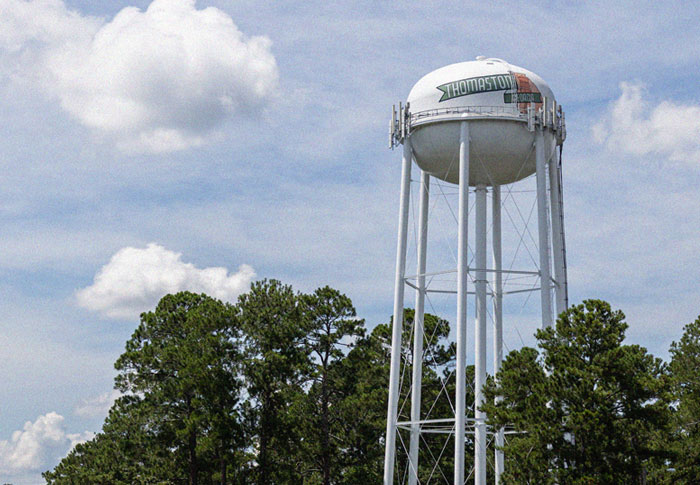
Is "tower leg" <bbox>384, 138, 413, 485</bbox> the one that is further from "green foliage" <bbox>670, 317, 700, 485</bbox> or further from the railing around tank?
"green foliage" <bbox>670, 317, 700, 485</bbox>

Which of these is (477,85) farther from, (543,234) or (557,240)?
(557,240)

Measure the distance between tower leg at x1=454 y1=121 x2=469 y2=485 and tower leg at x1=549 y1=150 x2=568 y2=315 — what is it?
2919mm

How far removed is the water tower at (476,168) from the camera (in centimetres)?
2969

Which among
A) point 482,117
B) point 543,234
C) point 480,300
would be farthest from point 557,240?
point 482,117

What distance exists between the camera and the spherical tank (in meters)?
30.1

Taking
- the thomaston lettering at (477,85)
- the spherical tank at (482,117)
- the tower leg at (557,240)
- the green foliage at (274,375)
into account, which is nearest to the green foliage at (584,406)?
the tower leg at (557,240)

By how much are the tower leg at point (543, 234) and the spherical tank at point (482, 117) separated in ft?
2.37

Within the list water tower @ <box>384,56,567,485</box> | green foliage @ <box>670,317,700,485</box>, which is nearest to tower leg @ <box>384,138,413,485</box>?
water tower @ <box>384,56,567,485</box>

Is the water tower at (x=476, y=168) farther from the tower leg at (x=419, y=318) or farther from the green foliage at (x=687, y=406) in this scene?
the green foliage at (x=687, y=406)

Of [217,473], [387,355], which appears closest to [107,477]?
[217,473]

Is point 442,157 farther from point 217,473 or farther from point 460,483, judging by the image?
point 217,473

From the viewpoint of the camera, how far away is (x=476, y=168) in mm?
31188

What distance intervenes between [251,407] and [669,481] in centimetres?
1782

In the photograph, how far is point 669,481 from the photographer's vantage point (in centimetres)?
3328
